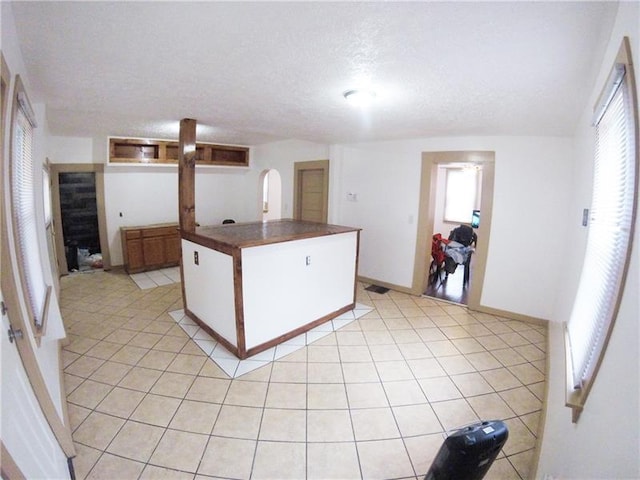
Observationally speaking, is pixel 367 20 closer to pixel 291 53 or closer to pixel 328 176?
pixel 291 53

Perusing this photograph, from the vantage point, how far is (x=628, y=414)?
25.4 inches

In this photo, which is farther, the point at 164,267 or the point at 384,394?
the point at 164,267

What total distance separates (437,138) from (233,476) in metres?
3.89

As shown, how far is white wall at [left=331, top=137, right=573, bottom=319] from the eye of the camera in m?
3.15

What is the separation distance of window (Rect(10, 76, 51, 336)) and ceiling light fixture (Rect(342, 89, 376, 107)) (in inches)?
66.9

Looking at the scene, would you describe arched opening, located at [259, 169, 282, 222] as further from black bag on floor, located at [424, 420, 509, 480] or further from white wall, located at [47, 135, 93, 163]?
black bag on floor, located at [424, 420, 509, 480]

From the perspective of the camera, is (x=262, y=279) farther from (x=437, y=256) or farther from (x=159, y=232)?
(x=159, y=232)

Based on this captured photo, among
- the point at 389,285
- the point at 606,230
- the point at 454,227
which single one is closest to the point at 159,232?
the point at 389,285

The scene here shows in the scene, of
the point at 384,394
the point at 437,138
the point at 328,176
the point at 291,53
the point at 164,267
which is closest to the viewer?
the point at 291,53

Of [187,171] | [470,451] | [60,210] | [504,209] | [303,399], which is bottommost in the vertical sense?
[303,399]

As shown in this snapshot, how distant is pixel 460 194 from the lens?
6.18 metres

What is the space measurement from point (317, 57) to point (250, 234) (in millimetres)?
1720

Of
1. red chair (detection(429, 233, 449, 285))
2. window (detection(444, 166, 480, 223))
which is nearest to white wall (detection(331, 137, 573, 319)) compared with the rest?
red chair (detection(429, 233, 449, 285))

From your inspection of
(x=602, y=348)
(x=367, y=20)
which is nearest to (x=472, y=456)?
(x=602, y=348)
